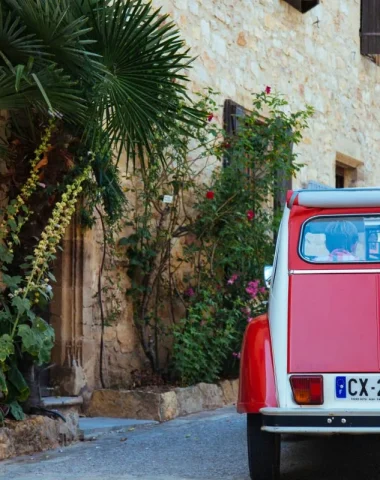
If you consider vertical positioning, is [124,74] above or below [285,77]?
below

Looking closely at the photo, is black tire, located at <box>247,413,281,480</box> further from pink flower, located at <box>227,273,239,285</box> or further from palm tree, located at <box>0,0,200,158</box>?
pink flower, located at <box>227,273,239,285</box>

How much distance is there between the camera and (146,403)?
877 centimetres

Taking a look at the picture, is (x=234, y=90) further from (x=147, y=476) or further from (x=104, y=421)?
(x=147, y=476)

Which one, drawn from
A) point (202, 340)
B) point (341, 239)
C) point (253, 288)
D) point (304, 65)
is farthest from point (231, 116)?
point (341, 239)

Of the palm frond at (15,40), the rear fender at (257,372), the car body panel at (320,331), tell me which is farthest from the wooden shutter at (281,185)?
the rear fender at (257,372)

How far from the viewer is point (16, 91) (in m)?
6.75

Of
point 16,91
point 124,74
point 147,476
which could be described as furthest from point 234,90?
point 147,476

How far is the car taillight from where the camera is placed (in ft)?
17.9

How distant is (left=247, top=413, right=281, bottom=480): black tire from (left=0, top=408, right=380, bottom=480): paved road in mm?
368

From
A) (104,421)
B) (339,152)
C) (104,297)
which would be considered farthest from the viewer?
(339,152)

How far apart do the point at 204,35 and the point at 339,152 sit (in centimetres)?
419

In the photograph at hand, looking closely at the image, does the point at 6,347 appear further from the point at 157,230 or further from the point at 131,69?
the point at 157,230

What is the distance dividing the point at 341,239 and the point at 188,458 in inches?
72.9

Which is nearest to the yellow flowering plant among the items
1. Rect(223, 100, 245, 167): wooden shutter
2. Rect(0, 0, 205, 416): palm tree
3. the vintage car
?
Rect(0, 0, 205, 416): palm tree
